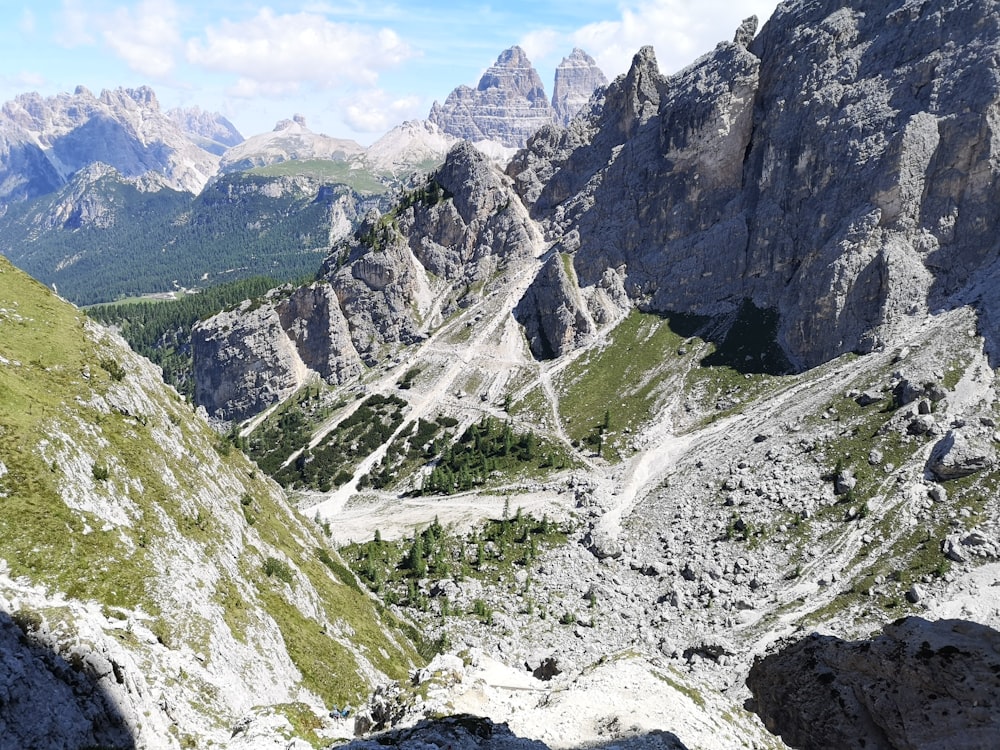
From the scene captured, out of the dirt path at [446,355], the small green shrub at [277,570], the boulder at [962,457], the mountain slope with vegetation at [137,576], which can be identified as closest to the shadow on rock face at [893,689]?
the mountain slope with vegetation at [137,576]

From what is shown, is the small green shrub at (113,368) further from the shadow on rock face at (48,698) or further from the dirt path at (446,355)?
the dirt path at (446,355)

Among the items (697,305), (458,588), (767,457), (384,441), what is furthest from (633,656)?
(697,305)

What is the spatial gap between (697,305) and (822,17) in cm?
7509

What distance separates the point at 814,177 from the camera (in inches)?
5379

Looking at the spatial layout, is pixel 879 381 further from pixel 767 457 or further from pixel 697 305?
pixel 697 305

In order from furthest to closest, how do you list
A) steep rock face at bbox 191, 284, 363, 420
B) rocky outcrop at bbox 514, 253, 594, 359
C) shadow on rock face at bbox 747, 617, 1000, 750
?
steep rock face at bbox 191, 284, 363, 420
rocky outcrop at bbox 514, 253, 594, 359
shadow on rock face at bbox 747, 617, 1000, 750

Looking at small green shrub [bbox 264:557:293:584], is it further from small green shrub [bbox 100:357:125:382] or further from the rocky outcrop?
the rocky outcrop

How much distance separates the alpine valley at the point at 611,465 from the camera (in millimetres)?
30109

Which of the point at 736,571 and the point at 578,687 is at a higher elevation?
the point at 578,687

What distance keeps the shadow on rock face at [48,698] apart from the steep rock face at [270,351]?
6676 inches

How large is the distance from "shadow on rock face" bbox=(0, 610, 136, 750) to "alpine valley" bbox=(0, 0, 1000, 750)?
0.47ft

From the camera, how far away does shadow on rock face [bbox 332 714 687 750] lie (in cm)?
2596

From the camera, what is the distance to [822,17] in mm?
143500

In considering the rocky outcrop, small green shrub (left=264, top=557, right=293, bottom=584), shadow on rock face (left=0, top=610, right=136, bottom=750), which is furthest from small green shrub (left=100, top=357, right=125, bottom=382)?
the rocky outcrop
